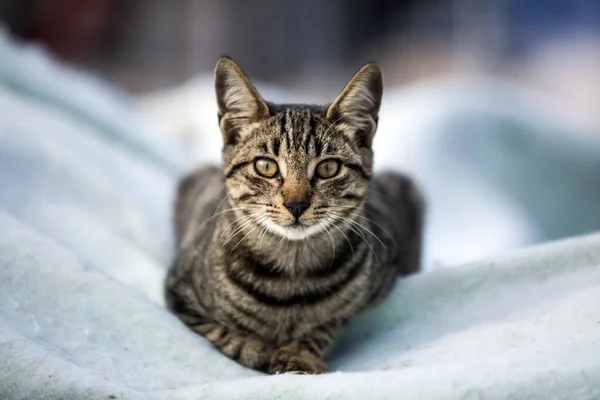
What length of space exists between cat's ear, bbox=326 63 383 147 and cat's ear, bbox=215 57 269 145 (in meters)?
0.15

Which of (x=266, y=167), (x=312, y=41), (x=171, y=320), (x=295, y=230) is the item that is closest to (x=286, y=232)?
(x=295, y=230)

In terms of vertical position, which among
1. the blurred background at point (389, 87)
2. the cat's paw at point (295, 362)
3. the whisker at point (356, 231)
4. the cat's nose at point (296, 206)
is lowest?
the blurred background at point (389, 87)

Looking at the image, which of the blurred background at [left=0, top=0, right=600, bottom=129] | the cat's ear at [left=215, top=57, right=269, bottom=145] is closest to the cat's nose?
the cat's ear at [left=215, top=57, right=269, bottom=145]

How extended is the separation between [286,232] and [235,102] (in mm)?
296

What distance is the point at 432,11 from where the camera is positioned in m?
3.92

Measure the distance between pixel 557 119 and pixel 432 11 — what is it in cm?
132

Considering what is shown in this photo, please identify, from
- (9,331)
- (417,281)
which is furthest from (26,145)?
(417,281)

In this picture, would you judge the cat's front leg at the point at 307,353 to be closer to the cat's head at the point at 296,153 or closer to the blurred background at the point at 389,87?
the cat's head at the point at 296,153

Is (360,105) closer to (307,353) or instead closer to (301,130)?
(301,130)

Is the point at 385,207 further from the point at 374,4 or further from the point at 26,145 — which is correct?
the point at 374,4

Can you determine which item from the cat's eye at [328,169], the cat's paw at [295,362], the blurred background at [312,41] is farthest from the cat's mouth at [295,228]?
the blurred background at [312,41]

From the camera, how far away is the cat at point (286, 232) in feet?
4.04

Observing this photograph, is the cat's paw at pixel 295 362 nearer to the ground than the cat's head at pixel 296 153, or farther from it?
nearer to the ground

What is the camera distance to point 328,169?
1.27 meters
